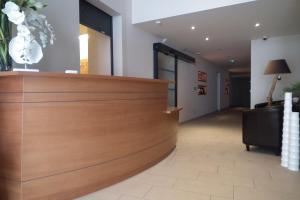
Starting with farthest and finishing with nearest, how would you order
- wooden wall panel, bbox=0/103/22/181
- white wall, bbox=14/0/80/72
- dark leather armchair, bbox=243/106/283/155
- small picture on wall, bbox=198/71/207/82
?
small picture on wall, bbox=198/71/207/82, dark leather armchair, bbox=243/106/283/155, white wall, bbox=14/0/80/72, wooden wall panel, bbox=0/103/22/181

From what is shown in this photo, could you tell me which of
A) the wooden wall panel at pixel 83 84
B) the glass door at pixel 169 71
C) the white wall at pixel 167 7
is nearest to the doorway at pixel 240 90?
the glass door at pixel 169 71

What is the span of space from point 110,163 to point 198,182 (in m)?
1.10

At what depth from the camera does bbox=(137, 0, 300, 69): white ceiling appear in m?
4.24

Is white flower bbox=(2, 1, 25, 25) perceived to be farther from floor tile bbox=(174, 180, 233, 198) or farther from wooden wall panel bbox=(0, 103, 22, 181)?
floor tile bbox=(174, 180, 233, 198)

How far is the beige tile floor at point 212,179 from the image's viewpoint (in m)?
2.33

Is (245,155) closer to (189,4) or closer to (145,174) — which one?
(145,174)

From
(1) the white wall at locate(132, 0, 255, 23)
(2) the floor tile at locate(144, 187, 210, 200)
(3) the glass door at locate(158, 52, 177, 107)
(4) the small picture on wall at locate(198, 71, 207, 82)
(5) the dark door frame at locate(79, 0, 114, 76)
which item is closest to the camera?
(2) the floor tile at locate(144, 187, 210, 200)

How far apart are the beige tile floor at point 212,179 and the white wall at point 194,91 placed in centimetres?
407

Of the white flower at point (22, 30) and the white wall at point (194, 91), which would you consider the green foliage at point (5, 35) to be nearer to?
the white flower at point (22, 30)

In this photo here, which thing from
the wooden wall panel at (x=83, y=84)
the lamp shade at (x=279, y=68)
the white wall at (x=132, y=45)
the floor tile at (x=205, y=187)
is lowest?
the floor tile at (x=205, y=187)

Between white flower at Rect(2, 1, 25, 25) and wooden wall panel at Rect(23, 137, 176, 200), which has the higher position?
white flower at Rect(2, 1, 25, 25)

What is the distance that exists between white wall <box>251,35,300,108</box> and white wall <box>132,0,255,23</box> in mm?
3187

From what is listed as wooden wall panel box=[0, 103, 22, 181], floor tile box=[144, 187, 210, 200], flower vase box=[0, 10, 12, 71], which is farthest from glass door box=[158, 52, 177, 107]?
wooden wall panel box=[0, 103, 22, 181]

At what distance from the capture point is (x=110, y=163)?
98.3 inches
